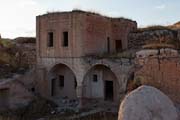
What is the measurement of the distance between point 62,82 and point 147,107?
52.0 feet

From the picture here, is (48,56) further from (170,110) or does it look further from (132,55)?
(170,110)

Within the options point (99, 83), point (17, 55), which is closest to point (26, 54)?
point (17, 55)

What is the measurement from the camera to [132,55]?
17.3 metres

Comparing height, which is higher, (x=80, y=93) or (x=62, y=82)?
(x=62, y=82)

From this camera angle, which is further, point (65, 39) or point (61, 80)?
point (61, 80)

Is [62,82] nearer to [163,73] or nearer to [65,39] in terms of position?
[65,39]

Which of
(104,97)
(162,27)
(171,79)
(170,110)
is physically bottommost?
(104,97)

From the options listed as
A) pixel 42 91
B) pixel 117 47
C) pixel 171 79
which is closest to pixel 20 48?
pixel 42 91

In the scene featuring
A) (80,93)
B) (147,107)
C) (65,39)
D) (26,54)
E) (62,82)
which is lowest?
(80,93)

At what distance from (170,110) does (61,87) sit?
1565 centimetres

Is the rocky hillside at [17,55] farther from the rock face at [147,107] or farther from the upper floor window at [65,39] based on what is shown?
the rock face at [147,107]

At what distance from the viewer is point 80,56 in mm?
19453

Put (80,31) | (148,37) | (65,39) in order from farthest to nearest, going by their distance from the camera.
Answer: (148,37) < (65,39) < (80,31)

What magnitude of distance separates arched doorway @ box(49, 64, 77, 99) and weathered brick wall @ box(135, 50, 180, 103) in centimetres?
1218
